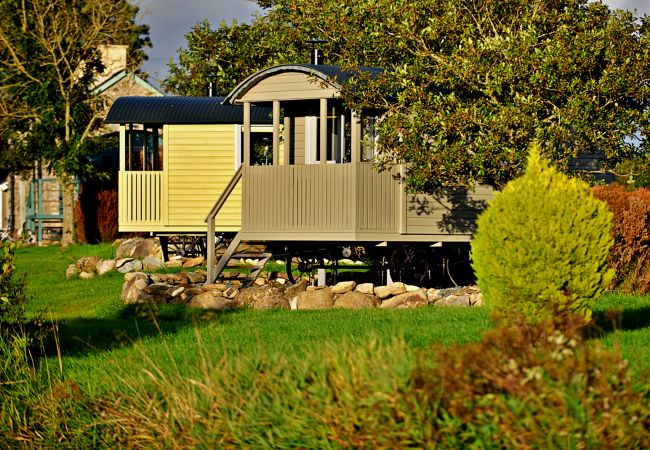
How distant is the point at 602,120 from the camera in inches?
725

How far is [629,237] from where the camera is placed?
1806 centimetres

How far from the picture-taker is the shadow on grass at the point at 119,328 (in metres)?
15.4

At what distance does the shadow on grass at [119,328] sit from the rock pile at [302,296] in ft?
2.56

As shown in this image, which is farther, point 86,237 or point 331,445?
point 86,237

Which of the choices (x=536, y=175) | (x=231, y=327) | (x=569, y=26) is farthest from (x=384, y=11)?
(x=536, y=175)

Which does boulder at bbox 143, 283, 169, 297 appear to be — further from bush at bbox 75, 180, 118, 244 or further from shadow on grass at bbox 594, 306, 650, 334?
bush at bbox 75, 180, 118, 244

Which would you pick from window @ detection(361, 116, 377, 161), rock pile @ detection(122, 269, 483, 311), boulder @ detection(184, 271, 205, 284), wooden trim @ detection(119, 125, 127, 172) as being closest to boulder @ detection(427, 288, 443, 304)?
rock pile @ detection(122, 269, 483, 311)

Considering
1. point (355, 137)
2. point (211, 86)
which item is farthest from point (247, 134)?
point (211, 86)

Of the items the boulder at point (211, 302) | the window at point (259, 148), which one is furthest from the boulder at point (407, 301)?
the window at point (259, 148)

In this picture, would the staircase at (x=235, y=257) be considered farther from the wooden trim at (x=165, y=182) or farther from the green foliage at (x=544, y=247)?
the green foliage at (x=544, y=247)

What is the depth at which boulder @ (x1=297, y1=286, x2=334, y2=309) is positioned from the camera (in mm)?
19641

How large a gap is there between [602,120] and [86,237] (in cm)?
2192

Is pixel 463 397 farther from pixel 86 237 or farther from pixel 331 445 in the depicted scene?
pixel 86 237

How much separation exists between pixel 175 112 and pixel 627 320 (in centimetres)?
1567
